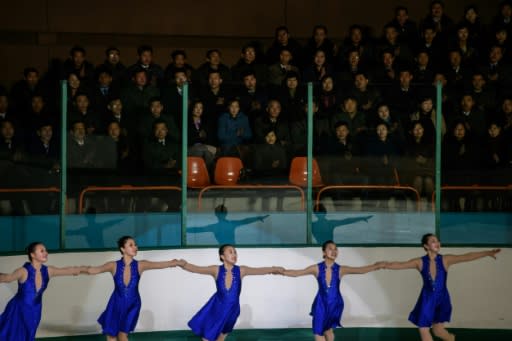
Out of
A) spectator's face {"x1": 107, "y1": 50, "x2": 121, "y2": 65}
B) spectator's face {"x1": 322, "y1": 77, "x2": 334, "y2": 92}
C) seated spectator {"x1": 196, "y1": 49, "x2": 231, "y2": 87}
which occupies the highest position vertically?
spectator's face {"x1": 107, "y1": 50, "x2": 121, "y2": 65}

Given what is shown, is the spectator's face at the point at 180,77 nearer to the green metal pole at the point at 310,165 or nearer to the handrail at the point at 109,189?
the green metal pole at the point at 310,165

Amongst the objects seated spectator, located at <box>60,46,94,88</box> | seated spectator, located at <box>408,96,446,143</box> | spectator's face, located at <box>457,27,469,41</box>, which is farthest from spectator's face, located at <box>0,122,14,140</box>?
spectator's face, located at <box>457,27,469,41</box>

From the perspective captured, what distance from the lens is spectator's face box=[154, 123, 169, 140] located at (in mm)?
10602

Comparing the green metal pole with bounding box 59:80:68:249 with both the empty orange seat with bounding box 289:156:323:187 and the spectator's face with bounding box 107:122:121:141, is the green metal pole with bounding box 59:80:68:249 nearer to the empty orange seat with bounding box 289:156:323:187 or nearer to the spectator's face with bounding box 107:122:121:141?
the spectator's face with bounding box 107:122:121:141

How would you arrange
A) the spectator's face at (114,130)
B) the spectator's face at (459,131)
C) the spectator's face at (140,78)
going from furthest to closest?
the spectator's face at (140,78)
the spectator's face at (459,131)
the spectator's face at (114,130)

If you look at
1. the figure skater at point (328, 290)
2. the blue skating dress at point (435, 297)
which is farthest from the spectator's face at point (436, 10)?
the figure skater at point (328, 290)

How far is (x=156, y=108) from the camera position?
34.7ft

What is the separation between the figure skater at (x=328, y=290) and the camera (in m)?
10.4

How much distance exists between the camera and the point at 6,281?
9586mm

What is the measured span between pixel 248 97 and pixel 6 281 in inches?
128

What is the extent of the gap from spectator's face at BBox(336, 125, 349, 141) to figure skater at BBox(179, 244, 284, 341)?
1.57 metres

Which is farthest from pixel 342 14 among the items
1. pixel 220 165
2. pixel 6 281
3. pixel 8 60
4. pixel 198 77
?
pixel 6 281

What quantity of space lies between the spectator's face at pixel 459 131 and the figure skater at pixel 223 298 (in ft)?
8.30

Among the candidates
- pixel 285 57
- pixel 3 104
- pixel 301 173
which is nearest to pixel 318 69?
pixel 285 57
